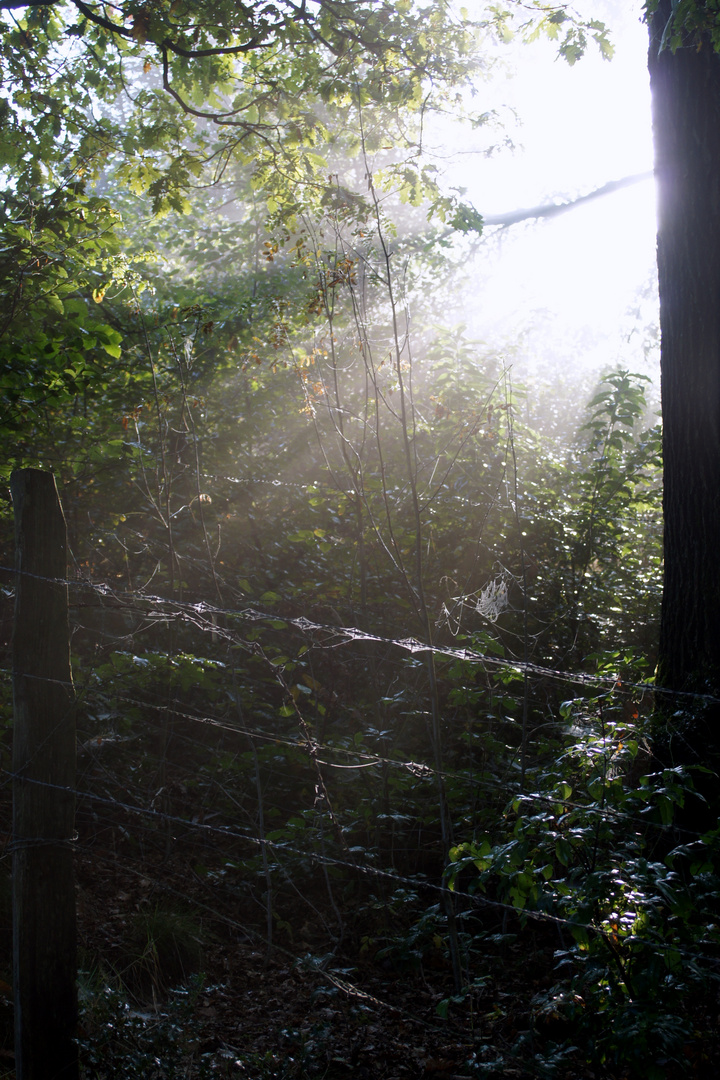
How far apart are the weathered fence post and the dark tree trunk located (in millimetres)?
2777

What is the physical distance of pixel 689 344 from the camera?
3848 millimetres

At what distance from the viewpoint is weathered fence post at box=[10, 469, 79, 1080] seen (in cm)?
238

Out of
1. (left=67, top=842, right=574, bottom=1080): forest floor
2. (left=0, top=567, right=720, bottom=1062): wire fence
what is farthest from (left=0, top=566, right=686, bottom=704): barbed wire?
(left=67, top=842, right=574, bottom=1080): forest floor

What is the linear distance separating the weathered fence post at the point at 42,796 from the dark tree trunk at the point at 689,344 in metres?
2.78

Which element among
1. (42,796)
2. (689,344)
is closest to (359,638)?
(42,796)

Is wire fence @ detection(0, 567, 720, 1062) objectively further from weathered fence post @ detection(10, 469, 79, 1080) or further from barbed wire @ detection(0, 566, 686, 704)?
weathered fence post @ detection(10, 469, 79, 1080)

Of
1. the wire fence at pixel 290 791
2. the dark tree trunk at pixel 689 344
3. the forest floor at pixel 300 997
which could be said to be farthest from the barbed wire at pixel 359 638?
the forest floor at pixel 300 997

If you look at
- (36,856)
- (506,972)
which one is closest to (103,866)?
(36,856)

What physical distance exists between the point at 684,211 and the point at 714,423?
1.18 meters

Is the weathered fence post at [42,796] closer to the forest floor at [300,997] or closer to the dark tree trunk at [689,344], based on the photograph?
the forest floor at [300,997]

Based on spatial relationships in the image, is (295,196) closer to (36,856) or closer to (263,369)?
(263,369)

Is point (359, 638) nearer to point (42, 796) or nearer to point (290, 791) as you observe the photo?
point (42, 796)

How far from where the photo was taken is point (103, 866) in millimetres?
4266

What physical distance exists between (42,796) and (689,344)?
12.1 ft
